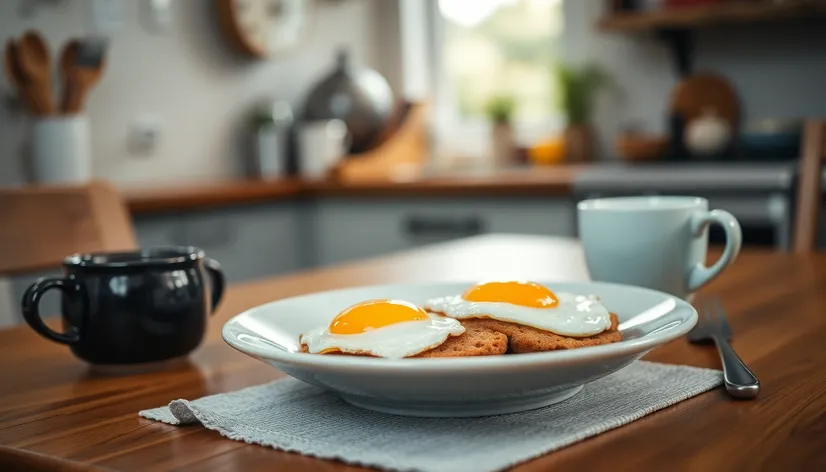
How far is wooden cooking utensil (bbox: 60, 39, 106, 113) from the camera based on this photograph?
2594 mm

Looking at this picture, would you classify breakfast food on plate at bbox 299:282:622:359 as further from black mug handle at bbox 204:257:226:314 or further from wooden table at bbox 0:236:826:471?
black mug handle at bbox 204:257:226:314

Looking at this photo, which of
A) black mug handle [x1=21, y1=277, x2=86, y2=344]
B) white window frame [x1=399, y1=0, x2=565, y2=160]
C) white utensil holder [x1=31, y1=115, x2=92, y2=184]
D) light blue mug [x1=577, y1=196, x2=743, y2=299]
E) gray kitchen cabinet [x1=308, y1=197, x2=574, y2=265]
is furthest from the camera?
white window frame [x1=399, y1=0, x2=565, y2=160]

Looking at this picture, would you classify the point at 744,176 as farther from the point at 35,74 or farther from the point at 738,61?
the point at 35,74

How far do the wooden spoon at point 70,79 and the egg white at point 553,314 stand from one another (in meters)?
2.18

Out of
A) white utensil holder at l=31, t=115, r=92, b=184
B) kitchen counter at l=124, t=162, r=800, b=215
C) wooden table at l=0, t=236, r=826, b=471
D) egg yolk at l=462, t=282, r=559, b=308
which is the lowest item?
kitchen counter at l=124, t=162, r=800, b=215

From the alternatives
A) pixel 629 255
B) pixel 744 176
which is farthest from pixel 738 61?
pixel 629 255

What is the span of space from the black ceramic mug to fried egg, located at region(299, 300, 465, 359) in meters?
0.21

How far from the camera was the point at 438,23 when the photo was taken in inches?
153

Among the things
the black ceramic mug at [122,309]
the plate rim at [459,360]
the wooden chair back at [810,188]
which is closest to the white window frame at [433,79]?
the wooden chair back at [810,188]

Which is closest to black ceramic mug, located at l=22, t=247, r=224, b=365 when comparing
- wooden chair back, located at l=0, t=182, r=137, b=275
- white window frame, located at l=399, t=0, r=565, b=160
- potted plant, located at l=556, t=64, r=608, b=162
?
wooden chair back, located at l=0, t=182, r=137, b=275

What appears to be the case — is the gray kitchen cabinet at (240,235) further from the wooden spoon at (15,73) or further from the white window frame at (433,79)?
the white window frame at (433,79)

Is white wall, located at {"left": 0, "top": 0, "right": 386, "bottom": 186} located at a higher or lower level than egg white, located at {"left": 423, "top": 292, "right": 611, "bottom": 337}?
higher

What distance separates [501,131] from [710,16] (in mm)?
909

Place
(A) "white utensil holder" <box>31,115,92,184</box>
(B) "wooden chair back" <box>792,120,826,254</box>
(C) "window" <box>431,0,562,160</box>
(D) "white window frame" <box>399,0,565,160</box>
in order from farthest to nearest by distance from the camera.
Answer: (D) "white window frame" <box>399,0,565,160</box>
(C) "window" <box>431,0,562,160</box>
(A) "white utensil holder" <box>31,115,92,184</box>
(B) "wooden chair back" <box>792,120,826,254</box>
